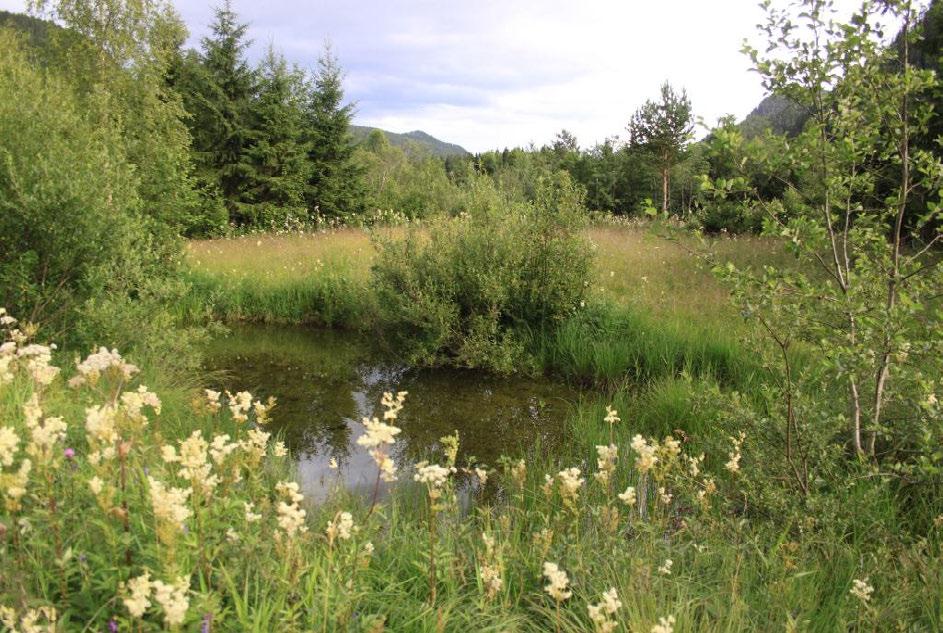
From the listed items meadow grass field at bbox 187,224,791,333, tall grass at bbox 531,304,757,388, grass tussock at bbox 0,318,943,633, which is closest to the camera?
grass tussock at bbox 0,318,943,633

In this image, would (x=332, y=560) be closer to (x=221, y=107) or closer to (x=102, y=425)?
(x=102, y=425)

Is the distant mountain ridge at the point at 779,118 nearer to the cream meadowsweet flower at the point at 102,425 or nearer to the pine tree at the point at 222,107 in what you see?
the cream meadowsweet flower at the point at 102,425

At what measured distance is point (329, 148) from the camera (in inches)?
1017

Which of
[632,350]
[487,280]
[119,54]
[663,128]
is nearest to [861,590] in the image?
[632,350]

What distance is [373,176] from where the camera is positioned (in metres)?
50.5

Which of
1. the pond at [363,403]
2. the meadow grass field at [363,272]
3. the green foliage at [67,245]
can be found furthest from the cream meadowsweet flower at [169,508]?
the meadow grass field at [363,272]

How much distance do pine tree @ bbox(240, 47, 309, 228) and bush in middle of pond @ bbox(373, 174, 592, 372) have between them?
16205 millimetres

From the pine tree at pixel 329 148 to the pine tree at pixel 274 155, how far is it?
3.41 feet

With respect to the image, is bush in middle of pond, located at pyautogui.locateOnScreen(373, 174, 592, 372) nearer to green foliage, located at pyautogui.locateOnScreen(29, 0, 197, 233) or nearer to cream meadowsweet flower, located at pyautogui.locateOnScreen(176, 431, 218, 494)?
cream meadowsweet flower, located at pyautogui.locateOnScreen(176, 431, 218, 494)

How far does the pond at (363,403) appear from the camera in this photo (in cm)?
548

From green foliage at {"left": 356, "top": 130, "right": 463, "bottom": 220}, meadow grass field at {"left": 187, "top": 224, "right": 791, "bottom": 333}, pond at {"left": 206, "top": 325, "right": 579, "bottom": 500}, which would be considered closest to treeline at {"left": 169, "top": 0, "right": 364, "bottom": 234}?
green foliage at {"left": 356, "top": 130, "right": 463, "bottom": 220}

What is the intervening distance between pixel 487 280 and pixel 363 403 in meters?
2.40

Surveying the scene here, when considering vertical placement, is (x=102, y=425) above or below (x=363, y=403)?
above

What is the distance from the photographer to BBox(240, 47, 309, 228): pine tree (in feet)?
76.4
